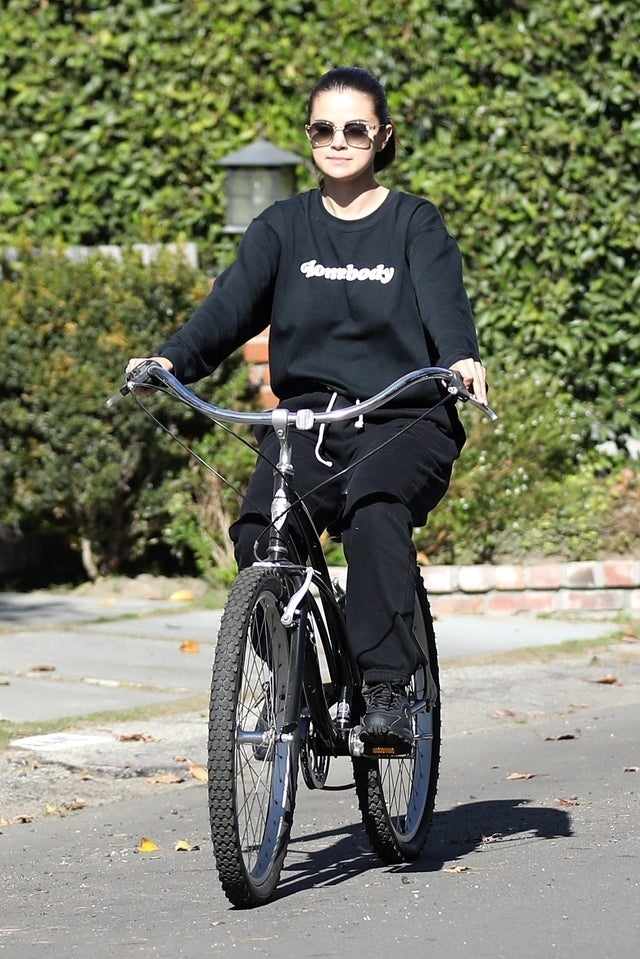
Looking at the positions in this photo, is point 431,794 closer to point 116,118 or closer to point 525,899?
point 525,899

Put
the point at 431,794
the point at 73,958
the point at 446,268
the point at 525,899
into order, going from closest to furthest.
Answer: the point at 73,958 → the point at 525,899 → the point at 446,268 → the point at 431,794

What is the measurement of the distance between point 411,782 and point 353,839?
0.31 metres

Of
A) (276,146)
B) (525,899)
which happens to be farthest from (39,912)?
(276,146)

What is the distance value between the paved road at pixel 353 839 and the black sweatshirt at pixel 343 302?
3.87 ft

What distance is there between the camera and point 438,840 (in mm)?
4977

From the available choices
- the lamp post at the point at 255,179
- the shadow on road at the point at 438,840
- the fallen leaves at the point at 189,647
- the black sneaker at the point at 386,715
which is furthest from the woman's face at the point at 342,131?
the lamp post at the point at 255,179

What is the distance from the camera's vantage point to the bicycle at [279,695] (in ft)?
12.8

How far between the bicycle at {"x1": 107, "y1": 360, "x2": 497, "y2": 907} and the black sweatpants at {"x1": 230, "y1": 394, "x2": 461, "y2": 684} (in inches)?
3.5

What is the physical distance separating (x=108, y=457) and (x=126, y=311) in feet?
2.53

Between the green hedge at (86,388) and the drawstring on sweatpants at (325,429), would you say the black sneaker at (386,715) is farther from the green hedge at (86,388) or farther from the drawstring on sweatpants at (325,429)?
the green hedge at (86,388)

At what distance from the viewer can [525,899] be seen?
4148mm

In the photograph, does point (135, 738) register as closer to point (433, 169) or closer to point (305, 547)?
point (305, 547)

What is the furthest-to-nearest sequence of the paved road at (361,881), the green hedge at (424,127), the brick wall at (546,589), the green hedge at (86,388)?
the green hedge at (424,127) → the green hedge at (86,388) → the brick wall at (546,589) → the paved road at (361,881)


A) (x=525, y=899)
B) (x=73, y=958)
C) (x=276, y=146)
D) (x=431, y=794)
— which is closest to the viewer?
(x=73, y=958)
